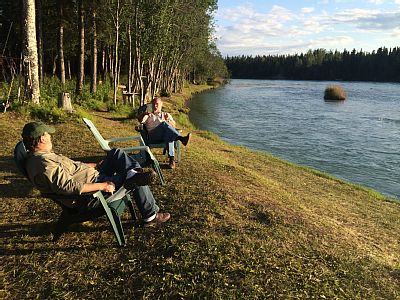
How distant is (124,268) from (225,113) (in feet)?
88.3

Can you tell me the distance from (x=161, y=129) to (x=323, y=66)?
132 meters

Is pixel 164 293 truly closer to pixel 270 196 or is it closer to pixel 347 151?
pixel 270 196

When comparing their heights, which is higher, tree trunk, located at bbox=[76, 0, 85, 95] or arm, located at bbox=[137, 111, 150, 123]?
tree trunk, located at bbox=[76, 0, 85, 95]

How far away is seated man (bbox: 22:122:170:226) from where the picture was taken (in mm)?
3719

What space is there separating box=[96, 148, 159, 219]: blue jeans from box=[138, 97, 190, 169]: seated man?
7.81ft

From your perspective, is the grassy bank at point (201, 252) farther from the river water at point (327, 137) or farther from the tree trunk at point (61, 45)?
the tree trunk at point (61, 45)

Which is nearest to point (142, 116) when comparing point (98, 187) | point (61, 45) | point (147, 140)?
point (147, 140)

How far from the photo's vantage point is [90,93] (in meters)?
18.7

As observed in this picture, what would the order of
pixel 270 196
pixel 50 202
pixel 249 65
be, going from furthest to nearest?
pixel 249 65, pixel 270 196, pixel 50 202

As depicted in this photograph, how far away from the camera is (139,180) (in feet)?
13.8

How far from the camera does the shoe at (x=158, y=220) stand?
4681mm

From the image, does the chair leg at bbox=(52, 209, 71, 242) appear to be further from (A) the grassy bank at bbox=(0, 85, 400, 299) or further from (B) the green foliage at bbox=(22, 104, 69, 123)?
(B) the green foliage at bbox=(22, 104, 69, 123)

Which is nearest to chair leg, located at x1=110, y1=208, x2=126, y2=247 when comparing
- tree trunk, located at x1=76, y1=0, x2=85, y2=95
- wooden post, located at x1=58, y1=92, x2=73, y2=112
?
wooden post, located at x1=58, y1=92, x2=73, y2=112

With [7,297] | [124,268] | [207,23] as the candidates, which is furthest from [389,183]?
[207,23]
